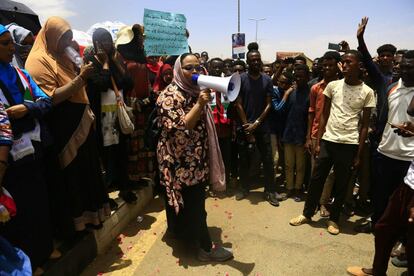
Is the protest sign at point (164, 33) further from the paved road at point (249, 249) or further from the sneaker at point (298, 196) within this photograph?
the sneaker at point (298, 196)

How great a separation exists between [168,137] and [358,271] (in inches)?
88.6

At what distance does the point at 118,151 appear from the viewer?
158 inches

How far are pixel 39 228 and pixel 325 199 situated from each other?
354 cm

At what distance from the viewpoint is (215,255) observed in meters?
3.33

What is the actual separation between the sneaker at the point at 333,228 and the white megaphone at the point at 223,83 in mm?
2262

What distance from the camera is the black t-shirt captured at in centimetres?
479

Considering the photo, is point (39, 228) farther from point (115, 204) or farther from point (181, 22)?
point (181, 22)

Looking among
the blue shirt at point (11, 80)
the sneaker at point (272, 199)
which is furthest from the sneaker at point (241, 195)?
the blue shirt at point (11, 80)

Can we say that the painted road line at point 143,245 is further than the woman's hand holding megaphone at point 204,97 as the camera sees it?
Yes

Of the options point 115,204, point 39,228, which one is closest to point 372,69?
point 115,204

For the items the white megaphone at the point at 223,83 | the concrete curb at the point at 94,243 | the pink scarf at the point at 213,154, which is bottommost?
the concrete curb at the point at 94,243

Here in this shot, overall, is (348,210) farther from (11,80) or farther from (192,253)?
(11,80)

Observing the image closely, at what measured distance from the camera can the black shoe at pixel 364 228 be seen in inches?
153

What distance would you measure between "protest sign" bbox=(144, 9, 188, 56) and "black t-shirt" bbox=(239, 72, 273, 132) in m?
1.21
